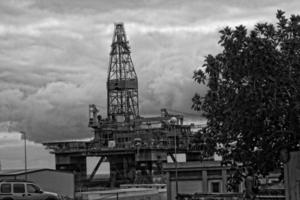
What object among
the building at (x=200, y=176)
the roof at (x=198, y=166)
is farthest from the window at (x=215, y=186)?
the roof at (x=198, y=166)

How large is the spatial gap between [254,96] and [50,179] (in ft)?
140

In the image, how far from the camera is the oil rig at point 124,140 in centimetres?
13612

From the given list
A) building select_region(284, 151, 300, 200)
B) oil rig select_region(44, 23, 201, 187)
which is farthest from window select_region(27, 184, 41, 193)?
oil rig select_region(44, 23, 201, 187)

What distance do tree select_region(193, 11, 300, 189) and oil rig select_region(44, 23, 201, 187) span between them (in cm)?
10431

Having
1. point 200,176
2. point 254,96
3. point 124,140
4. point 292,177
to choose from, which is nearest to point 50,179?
point 200,176

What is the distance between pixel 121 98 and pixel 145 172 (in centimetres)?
2272

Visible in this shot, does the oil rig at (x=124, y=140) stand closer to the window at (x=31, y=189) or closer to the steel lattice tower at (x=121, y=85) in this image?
the steel lattice tower at (x=121, y=85)

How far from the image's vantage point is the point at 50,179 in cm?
5716

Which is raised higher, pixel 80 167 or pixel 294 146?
pixel 294 146

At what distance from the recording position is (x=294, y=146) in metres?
18.6

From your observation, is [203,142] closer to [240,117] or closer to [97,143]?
[240,117]

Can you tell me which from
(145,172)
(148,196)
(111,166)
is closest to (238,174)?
(148,196)

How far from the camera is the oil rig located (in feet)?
447

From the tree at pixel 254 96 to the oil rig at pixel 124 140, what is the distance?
104 m
